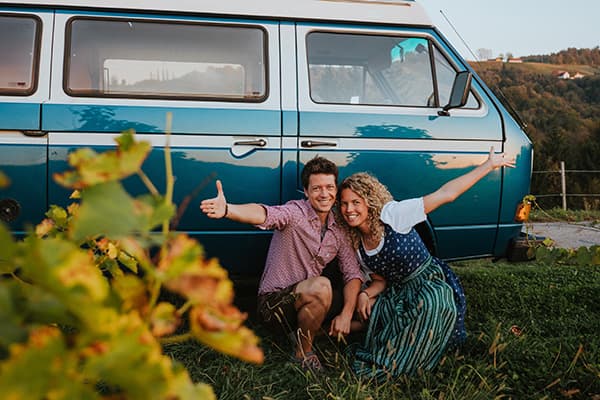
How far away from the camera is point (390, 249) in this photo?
10.6ft

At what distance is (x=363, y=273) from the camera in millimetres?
3504

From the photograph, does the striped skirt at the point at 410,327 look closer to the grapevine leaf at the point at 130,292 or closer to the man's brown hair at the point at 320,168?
the man's brown hair at the point at 320,168

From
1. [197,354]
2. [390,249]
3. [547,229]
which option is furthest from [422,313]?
[547,229]

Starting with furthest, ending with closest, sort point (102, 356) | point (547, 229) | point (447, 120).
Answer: point (547, 229) → point (447, 120) → point (102, 356)

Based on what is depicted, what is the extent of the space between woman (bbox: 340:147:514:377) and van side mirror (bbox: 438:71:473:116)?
658mm

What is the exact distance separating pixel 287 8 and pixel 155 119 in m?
1.17

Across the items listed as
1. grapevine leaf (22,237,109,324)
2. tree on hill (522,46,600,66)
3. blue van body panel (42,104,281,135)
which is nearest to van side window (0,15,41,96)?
blue van body panel (42,104,281,135)

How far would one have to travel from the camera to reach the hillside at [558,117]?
881 inches

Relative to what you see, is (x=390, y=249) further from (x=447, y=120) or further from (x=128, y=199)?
(x=128, y=199)

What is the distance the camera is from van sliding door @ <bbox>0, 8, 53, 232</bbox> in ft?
11.1

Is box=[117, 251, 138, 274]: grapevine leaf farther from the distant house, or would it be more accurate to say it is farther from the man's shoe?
the distant house

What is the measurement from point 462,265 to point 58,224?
5256 mm

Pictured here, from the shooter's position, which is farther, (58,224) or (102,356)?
(58,224)

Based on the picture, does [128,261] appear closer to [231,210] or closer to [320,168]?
[231,210]
